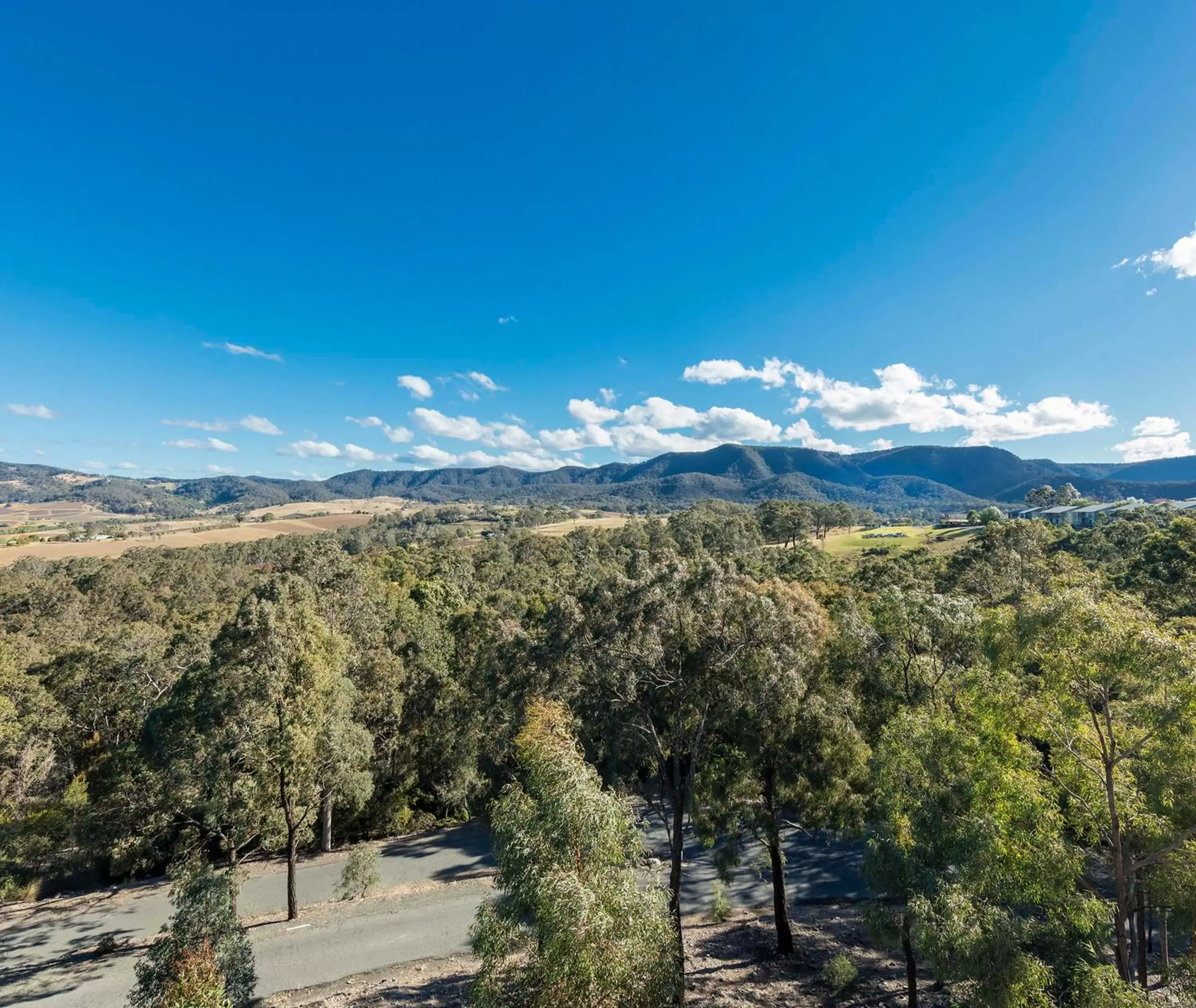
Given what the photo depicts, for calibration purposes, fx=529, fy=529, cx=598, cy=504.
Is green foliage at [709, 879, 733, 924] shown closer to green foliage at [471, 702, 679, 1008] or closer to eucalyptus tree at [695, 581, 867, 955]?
eucalyptus tree at [695, 581, 867, 955]

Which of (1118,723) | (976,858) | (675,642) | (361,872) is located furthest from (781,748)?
(361,872)

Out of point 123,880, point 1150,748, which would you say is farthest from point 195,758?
point 1150,748

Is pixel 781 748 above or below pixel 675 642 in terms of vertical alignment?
below

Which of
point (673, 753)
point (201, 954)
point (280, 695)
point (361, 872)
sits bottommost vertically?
point (361, 872)

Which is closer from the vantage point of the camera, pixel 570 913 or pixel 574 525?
pixel 570 913

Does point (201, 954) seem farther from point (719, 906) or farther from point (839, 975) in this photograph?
point (839, 975)

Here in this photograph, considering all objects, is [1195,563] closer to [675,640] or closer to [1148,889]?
[1148,889]

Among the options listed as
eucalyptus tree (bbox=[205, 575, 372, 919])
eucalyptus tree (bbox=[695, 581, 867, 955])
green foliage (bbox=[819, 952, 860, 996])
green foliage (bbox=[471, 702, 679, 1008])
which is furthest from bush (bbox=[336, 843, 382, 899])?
green foliage (bbox=[819, 952, 860, 996])
